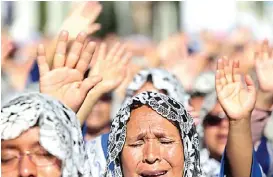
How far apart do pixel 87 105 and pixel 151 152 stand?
83 centimetres

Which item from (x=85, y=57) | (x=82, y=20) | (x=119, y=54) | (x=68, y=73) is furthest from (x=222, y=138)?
(x=68, y=73)

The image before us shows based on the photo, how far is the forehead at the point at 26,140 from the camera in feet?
15.0

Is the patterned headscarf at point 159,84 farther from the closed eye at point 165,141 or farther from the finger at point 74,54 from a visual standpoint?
the closed eye at point 165,141

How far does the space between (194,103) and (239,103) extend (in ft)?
8.09

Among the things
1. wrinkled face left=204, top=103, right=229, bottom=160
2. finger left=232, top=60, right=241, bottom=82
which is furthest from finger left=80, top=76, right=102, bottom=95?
wrinkled face left=204, top=103, right=229, bottom=160

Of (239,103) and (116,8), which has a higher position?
(116,8)

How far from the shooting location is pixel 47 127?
4.55m

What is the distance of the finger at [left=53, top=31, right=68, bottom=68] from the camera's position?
558cm

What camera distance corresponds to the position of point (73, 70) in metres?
5.57

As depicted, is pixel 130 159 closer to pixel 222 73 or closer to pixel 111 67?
pixel 222 73

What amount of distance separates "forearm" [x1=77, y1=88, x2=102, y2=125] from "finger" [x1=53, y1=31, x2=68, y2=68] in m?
0.28

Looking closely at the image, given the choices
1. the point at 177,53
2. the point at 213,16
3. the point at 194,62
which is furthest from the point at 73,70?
the point at 213,16

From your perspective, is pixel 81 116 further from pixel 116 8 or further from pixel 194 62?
pixel 116 8

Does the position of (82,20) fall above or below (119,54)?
above
